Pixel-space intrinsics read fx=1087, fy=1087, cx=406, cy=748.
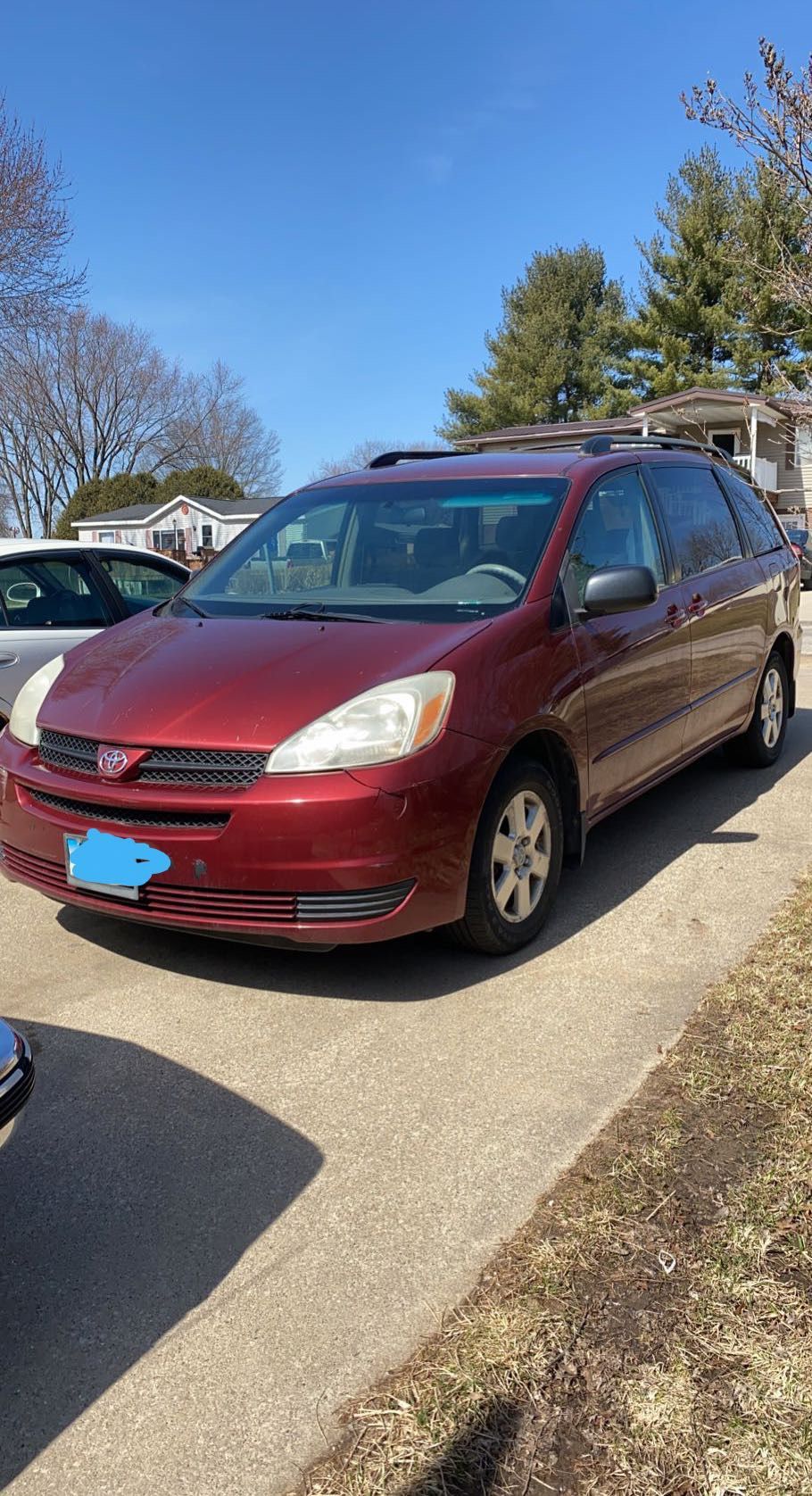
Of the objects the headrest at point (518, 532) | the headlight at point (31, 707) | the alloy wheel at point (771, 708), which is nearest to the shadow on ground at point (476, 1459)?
the headlight at point (31, 707)

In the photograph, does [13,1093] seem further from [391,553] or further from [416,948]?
[391,553]

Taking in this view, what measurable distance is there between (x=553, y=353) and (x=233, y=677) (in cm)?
4089

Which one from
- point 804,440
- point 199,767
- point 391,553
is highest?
point 804,440

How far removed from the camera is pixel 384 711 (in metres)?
3.22

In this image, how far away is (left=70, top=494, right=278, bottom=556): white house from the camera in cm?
4891

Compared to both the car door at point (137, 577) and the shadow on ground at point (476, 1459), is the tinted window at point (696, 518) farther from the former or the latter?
the shadow on ground at point (476, 1459)

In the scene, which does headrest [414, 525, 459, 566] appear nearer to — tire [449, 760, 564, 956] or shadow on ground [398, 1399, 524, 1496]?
tire [449, 760, 564, 956]

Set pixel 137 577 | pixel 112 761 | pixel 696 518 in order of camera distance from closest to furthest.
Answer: pixel 112 761 < pixel 696 518 < pixel 137 577

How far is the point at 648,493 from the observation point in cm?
490

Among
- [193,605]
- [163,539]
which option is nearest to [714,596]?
[193,605]

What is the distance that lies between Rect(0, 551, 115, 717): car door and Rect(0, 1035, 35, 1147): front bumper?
13.4 ft

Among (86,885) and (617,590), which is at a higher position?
(617,590)

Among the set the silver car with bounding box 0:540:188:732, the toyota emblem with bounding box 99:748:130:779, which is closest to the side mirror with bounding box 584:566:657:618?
the toyota emblem with bounding box 99:748:130:779

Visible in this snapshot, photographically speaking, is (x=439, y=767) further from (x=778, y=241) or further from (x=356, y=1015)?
(x=778, y=241)
